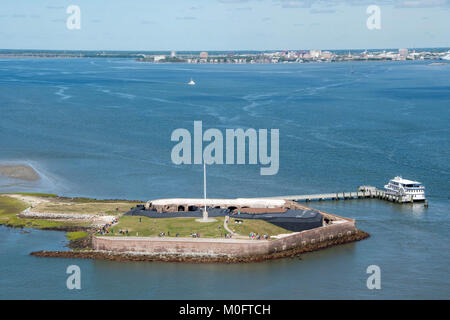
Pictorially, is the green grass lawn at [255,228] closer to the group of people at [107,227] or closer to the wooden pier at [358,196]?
the group of people at [107,227]

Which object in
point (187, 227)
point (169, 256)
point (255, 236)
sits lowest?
point (169, 256)

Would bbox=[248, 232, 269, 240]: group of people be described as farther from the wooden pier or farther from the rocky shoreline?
the wooden pier

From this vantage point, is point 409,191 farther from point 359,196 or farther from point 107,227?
point 107,227

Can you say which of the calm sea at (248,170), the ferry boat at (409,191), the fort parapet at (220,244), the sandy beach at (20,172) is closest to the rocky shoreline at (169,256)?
the fort parapet at (220,244)

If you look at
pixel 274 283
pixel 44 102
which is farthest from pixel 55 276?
pixel 44 102

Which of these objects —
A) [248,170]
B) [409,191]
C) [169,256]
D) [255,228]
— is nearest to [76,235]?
[169,256]

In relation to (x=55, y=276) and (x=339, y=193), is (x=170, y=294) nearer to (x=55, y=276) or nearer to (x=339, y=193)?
(x=55, y=276)
